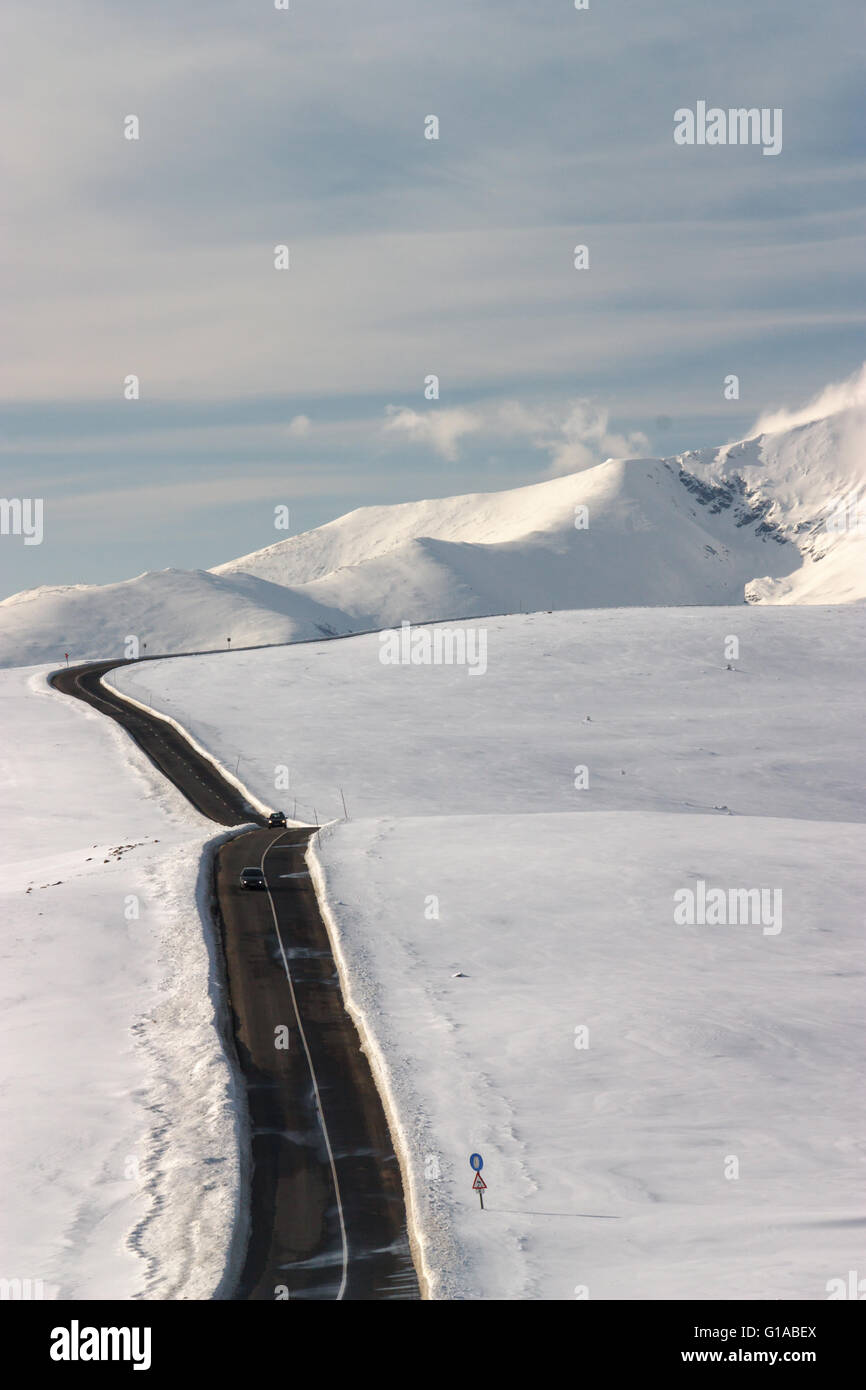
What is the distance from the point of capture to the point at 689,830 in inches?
2232

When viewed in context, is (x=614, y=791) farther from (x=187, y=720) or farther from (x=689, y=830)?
(x=187, y=720)

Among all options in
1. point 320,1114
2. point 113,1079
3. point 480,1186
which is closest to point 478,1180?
point 480,1186

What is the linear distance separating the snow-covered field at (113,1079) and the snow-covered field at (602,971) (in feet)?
15.0

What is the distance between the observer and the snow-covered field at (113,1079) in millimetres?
23328

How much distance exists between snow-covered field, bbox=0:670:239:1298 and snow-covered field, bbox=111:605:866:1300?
4.59 metres

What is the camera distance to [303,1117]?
1156 inches

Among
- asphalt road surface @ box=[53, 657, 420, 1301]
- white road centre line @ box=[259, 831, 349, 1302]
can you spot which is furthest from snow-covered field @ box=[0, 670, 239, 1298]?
white road centre line @ box=[259, 831, 349, 1302]

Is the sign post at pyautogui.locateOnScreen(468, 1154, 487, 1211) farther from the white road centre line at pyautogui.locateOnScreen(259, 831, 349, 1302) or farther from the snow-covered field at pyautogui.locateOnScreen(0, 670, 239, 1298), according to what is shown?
the snow-covered field at pyautogui.locateOnScreen(0, 670, 239, 1298)

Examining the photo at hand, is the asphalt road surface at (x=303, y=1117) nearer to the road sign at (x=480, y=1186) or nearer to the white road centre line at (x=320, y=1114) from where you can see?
the white road centre line at (x=320, y=1114)

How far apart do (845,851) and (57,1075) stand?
3662 cm

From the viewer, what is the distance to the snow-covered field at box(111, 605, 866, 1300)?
23.8m

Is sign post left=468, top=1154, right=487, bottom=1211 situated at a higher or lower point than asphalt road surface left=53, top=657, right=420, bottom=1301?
higher

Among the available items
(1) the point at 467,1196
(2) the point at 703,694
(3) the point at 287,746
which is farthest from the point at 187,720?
(1) the point at 467,1196

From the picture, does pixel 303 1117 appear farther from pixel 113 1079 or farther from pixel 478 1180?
pixel 478 1180
